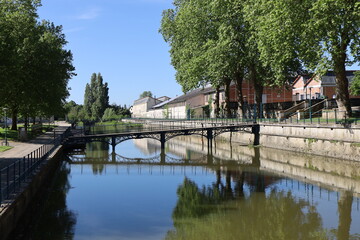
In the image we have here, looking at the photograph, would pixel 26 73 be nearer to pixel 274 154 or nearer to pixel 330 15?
pixel 274 154

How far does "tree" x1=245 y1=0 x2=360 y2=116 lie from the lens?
1036 inches

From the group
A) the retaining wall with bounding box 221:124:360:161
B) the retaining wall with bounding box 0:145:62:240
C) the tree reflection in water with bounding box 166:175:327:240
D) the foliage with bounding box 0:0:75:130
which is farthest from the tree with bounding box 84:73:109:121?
the tree reflection in water with bounding box 166:175:327:240

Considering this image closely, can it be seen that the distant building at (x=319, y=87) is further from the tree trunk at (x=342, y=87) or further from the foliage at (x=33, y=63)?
the foliage at (x=33, y=63)

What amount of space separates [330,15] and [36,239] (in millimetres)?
22295

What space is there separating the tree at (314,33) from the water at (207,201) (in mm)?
7183

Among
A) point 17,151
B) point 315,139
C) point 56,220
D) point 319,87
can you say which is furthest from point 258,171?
point 319,87

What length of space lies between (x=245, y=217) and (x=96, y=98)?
121 metres

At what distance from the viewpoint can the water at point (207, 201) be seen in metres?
14.2

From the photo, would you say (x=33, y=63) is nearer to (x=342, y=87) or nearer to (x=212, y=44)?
(x=212, y=44)

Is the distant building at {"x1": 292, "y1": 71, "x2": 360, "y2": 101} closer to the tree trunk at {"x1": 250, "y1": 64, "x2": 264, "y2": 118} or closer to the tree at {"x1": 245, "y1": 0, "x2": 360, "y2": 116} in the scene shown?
the tree trunk at {"x1": 250, "y1": 64, "x2": 264, "y2": 118}

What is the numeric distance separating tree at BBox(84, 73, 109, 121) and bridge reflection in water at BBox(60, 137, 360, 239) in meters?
88.1

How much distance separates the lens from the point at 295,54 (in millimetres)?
30594

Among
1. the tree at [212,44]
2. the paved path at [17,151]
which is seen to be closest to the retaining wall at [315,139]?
the tree at [212,44]

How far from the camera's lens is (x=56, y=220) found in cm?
1581
